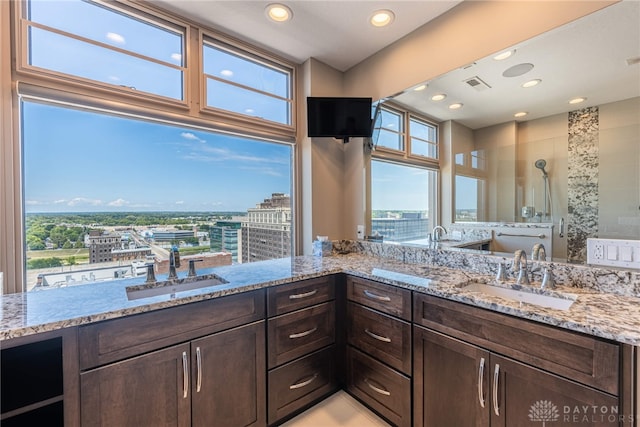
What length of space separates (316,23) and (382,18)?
0.50m

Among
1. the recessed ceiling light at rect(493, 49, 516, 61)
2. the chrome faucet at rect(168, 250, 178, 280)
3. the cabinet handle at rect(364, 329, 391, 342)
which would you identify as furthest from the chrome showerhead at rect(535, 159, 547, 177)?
the chrome faucet at rect(168, 250, 178, 280)

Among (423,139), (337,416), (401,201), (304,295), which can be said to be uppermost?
(423,139)

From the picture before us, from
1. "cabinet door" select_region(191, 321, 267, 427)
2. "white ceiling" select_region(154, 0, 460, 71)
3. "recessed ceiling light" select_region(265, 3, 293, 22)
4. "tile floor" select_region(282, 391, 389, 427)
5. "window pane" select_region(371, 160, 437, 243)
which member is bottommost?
"tile floor" select_region(282, 391, 389, 427)

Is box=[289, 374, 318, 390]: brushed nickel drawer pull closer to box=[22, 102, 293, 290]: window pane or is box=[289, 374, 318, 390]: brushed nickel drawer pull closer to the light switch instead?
box=[22, 102, 293, 290]: window pane

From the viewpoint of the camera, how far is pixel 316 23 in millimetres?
2090

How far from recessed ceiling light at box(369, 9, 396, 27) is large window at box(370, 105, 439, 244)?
64 centimetres

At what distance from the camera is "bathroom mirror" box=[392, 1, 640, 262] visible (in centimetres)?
139

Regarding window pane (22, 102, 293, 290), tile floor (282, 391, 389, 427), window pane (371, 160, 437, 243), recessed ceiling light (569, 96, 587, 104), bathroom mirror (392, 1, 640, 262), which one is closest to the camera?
bathroom mirror (392, 1, 640, 262)

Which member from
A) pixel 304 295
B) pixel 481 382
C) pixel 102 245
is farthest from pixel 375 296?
pixel 102 245

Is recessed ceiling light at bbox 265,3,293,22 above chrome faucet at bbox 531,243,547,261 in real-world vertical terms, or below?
above

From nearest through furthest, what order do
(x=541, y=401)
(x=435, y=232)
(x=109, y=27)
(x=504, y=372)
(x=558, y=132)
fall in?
(x=541, y=401)
(x=504, y=372)
(x=558, y=132)
(x=109, y=27)
(x=435, y=232)

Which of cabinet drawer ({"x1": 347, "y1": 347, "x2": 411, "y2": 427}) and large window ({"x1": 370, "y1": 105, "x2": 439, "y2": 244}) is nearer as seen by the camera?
cabinet drawer ({"x1": 347, "y1": 347, "x2": 411, "y2": 427})

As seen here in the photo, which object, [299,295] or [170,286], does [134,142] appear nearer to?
[170,286]

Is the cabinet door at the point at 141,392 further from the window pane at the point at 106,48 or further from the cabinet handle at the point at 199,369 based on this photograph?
the window pane at the point at 106,48
